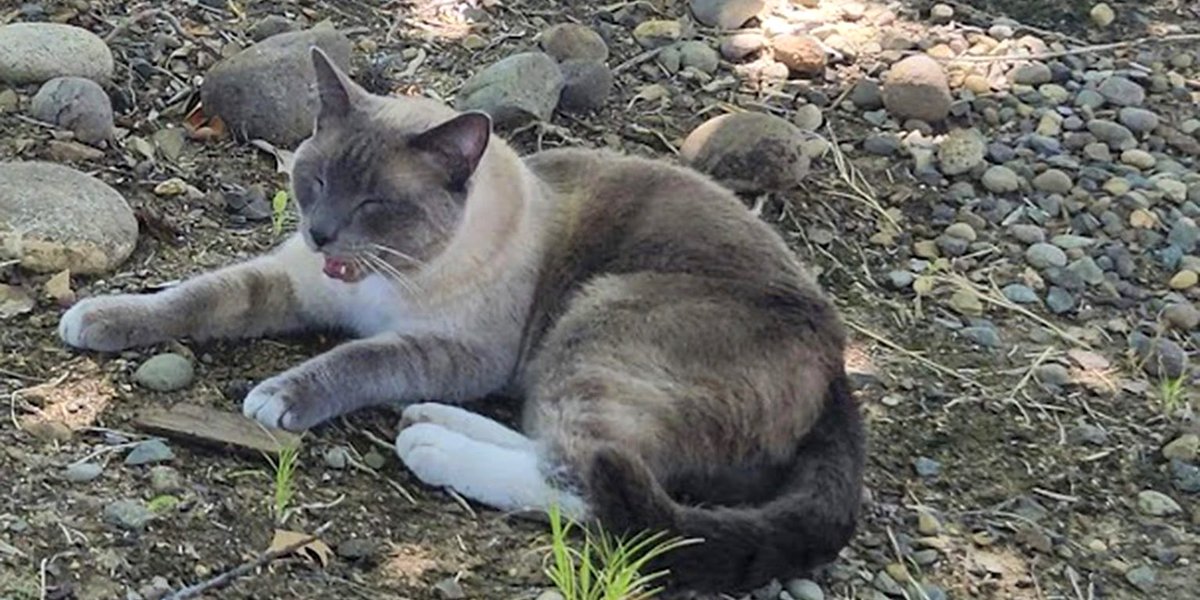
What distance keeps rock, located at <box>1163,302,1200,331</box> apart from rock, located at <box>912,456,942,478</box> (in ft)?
3.51

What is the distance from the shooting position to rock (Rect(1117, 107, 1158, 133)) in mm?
5230

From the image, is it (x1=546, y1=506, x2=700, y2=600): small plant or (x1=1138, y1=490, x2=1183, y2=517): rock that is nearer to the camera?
(x1=546, y1=506, x2=700, y2=600): small plant

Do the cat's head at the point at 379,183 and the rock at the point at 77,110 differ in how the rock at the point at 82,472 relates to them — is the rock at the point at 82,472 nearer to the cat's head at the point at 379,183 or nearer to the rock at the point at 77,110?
the cat's head at the point at 379,183

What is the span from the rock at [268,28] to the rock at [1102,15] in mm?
2716

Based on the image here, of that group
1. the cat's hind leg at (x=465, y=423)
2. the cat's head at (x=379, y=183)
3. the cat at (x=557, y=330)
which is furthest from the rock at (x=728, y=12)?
the cat's hind leg at (x=465, y=423)

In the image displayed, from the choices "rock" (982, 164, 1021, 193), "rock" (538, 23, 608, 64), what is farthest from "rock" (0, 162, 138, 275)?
"rock" (982, 164, 1021, 193)

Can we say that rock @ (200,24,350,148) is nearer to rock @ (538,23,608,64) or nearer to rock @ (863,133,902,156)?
rock @ (538,23,608,64)

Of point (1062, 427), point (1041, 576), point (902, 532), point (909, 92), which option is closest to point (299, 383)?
point (902, 532)

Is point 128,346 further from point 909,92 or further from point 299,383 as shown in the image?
point 909,92

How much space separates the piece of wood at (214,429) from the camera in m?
3.23

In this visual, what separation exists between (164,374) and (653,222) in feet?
3.59

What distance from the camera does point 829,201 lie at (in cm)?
475

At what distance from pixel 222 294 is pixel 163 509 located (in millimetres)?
715

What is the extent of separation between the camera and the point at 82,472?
10.2 ft
